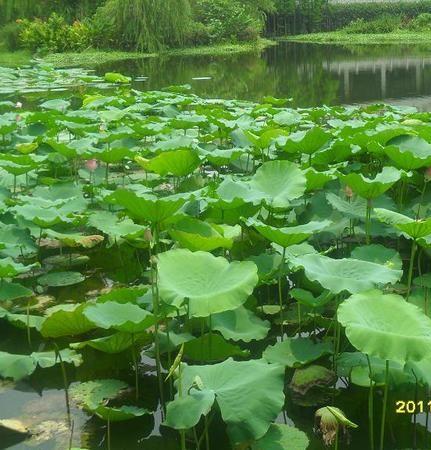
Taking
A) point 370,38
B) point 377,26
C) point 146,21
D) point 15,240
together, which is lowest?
point 370,38

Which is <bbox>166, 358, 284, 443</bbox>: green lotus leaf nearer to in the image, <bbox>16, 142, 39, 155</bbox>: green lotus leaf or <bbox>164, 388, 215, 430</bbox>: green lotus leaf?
<bbox>164, 388, 215, 430</bbox>: green lotus leaf

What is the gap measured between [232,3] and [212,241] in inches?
735

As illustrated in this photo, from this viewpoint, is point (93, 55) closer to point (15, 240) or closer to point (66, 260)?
point (66, 260)

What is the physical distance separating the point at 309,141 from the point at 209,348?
1.37 meters

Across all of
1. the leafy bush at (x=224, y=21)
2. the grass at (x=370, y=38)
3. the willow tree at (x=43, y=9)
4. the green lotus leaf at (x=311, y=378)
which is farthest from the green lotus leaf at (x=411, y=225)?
the grass at (x=370, y=38)

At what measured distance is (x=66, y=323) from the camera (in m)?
1.85

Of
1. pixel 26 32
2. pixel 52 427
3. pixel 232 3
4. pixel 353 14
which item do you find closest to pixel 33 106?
pixel 52 427

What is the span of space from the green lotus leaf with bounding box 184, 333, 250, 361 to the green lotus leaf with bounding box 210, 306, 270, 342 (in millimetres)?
35

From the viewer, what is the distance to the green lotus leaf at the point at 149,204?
177 cm

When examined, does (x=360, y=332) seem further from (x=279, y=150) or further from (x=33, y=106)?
(x=33, y=106)

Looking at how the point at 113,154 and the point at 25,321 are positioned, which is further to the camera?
the point at 113,154

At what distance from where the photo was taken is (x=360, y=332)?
1295mm

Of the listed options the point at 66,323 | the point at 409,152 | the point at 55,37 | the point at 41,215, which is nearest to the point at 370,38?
the point at 55,37

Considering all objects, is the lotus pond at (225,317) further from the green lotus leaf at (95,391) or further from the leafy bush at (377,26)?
the leafy bush at (377,26)
